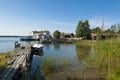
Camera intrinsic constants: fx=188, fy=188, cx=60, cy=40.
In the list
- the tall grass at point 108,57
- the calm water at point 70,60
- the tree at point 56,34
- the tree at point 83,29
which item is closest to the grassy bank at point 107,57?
the tall grass at point 108,57

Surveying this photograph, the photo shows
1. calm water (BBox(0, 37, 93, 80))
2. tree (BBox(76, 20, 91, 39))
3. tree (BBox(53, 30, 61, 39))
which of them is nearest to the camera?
calm water (BBox(0, 37, 93, 80))

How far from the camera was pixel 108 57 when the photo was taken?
1638 centimetres

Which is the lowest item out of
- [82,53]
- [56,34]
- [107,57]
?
[82,53]

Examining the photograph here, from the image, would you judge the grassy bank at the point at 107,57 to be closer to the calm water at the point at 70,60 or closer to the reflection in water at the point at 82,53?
the calm water at the point at 70,60

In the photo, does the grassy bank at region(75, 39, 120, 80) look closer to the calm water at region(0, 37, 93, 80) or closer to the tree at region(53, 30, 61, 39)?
the calm water at region(0, 37, 93, 80)

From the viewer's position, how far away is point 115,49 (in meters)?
15.7

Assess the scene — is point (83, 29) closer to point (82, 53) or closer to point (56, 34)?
point (56, 34)

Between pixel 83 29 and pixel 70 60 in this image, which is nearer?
pixel 70 60

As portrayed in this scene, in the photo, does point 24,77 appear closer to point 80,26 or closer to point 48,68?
point 48,68

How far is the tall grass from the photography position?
51.7ft

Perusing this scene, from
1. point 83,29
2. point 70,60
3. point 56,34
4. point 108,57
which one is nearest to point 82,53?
point 70,60

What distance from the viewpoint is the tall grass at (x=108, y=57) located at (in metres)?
15.8

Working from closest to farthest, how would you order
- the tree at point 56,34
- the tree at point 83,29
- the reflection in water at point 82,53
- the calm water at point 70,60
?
the calm water at point 70,60, the reflection in water at point 82,53, the tree at point 83,29, the tree at point 56,34

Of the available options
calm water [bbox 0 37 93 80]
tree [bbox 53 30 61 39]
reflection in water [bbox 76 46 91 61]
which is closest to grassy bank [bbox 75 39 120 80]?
calm water [bbox 0 37 93 80]
